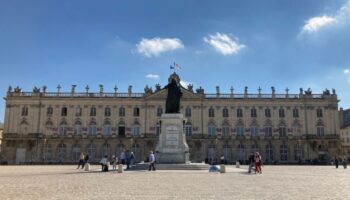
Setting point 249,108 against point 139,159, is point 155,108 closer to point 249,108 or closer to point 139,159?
point 139,159

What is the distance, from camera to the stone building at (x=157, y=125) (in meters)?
68.7

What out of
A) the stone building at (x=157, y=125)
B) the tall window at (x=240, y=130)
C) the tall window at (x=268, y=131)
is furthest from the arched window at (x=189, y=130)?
the tall window at (x=268, y=131)

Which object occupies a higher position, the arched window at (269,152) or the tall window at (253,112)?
the tall window at (253,112)

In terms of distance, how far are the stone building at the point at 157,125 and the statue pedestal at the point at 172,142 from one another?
37.5 meters

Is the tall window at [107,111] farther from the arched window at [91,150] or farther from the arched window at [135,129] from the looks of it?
the arched window at [91,150]

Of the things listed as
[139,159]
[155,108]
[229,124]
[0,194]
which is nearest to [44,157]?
[139,159]

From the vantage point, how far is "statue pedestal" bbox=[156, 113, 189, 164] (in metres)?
31.0

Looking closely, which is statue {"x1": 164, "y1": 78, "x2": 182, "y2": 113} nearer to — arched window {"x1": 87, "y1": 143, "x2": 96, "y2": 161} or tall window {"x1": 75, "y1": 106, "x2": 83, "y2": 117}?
arched window {"x1": 87, "y1": 143, "x2": 96, "y2": 161}

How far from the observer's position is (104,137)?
69062mm

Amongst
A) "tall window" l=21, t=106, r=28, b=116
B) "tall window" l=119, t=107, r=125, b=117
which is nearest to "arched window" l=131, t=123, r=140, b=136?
"tall window" l=119, t=107, r=125, b=117

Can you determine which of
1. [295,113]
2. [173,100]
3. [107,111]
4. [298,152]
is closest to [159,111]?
[107,111]

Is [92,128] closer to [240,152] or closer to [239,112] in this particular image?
[239,112]

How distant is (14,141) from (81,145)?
11.5 m

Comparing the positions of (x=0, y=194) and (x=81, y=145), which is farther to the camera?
(x=81, y=145)
